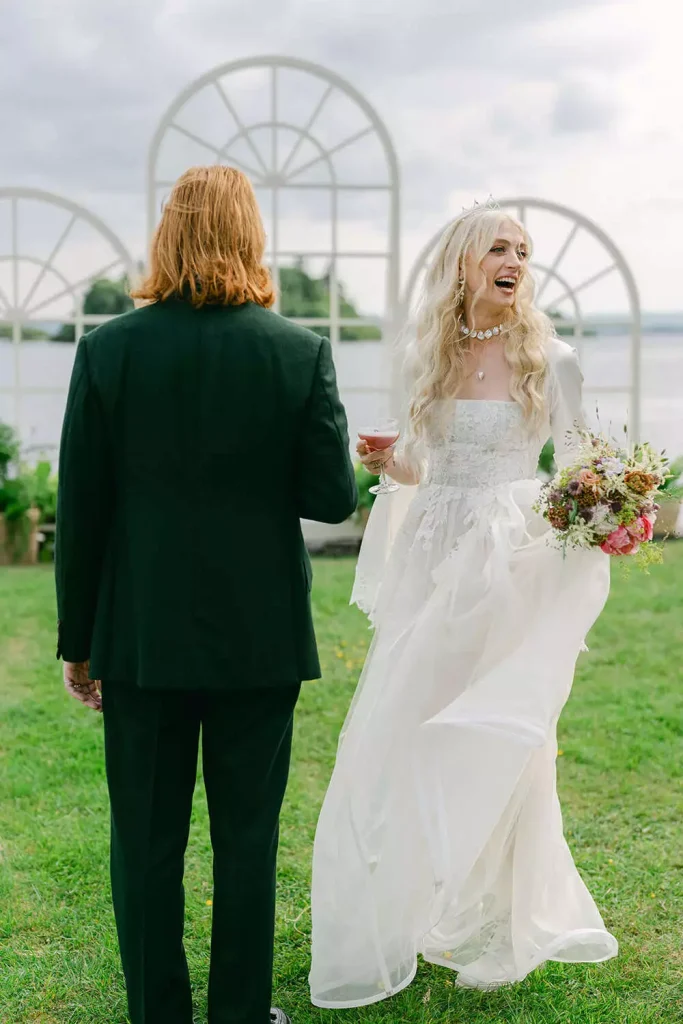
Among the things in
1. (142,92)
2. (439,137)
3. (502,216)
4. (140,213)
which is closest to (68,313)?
(140,213)

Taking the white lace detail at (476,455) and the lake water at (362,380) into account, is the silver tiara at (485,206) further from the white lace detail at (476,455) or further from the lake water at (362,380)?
the lake water at (362,380)

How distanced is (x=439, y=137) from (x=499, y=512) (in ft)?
26.5

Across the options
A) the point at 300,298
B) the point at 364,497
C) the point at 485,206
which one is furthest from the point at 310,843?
the point at 300,298

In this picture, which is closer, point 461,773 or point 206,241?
point 206,241

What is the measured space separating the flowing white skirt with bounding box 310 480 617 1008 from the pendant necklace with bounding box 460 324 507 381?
35cm

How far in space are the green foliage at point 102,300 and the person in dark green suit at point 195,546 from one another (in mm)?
8069

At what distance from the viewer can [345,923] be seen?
117 inches

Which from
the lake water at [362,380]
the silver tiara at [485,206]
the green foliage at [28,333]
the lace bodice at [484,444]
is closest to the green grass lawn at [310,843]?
the lace bodice at [484,444]

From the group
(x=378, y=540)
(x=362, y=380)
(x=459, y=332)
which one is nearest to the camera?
(x=459, y=332)

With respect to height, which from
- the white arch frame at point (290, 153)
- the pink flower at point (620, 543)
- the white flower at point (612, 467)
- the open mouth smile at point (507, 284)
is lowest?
the pink flower at point (620, 543)

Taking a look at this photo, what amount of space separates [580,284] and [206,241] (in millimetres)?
8636

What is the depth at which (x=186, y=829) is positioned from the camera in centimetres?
266

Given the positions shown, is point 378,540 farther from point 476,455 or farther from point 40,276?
point 40,276

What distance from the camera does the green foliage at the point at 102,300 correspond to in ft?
33.5
